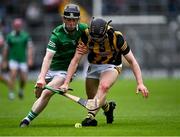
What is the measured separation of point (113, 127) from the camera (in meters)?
15.4

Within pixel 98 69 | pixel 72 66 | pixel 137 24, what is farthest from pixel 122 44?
pixel 137 24

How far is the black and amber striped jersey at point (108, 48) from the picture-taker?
1553 cm

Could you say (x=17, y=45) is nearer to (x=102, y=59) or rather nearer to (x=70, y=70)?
(x=102, y=59)

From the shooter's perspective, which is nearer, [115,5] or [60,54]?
[60,54]

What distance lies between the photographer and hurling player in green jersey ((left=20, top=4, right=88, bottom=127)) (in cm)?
1548

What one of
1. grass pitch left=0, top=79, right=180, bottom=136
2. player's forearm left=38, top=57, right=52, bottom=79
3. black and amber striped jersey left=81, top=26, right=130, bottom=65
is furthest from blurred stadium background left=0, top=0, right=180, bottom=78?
player's forearm left=38, top=57, right=52, bottom=79

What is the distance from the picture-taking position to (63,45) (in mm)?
15914

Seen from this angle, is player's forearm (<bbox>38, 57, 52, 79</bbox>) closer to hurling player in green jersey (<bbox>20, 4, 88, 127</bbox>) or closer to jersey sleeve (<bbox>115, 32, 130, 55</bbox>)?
hurling player in green jersey (<bbox>20, 4, 88, 127</bbox>)

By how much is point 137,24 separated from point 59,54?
25.4 metres

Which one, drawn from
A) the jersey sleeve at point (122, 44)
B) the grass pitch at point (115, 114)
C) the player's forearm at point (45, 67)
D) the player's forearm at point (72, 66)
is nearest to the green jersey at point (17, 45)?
the grass pitch at point (115, 114)

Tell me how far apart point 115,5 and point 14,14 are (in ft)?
16.4

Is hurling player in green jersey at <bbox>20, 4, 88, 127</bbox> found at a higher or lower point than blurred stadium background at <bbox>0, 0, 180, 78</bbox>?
higher

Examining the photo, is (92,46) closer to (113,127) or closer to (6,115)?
(113,127)

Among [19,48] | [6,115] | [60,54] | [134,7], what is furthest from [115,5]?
[60,54]
